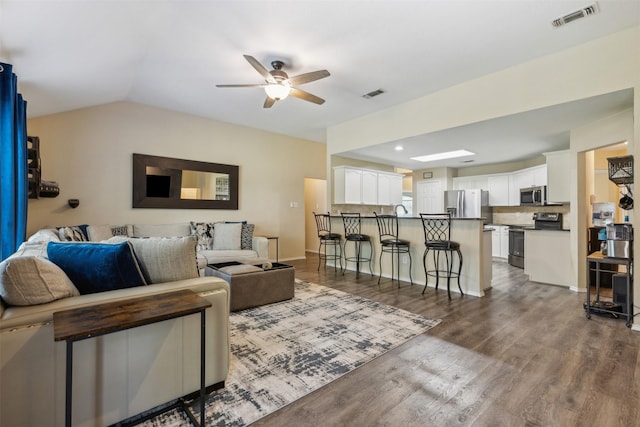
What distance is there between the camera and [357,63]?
11.2 ft

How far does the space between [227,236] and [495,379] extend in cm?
422

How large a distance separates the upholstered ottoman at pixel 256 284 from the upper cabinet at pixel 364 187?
294 cm

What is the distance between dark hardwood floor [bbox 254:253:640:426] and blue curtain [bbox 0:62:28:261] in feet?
9.41

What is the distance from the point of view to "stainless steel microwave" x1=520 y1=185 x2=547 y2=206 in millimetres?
5598

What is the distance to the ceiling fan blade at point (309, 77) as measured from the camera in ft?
9.57

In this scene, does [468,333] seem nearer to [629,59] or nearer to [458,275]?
[458,275]

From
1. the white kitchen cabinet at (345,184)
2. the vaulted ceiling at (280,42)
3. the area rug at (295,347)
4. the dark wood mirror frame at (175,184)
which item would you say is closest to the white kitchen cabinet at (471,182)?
the white kitchen cabinet at (345,184)

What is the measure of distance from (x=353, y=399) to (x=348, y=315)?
1397mm

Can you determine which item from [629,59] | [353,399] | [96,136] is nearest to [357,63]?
[629,59]

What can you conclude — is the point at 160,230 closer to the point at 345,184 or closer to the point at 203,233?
the point at 203,233

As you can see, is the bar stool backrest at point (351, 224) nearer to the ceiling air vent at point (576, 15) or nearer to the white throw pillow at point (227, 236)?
the white throw pillow at point (227, 236)

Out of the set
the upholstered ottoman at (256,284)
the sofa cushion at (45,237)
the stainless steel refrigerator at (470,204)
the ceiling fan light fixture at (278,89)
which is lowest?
the upholstered ottoman at (256,284)

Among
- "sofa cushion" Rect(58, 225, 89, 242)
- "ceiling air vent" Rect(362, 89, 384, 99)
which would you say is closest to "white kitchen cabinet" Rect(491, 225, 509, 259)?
"ceiling air vent" Rect(362, 89, 384, 99)

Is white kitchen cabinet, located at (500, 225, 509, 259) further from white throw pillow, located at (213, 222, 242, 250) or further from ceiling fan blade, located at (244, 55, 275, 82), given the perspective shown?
ceiling fan blade, located at (244, 55, 275, 82)
